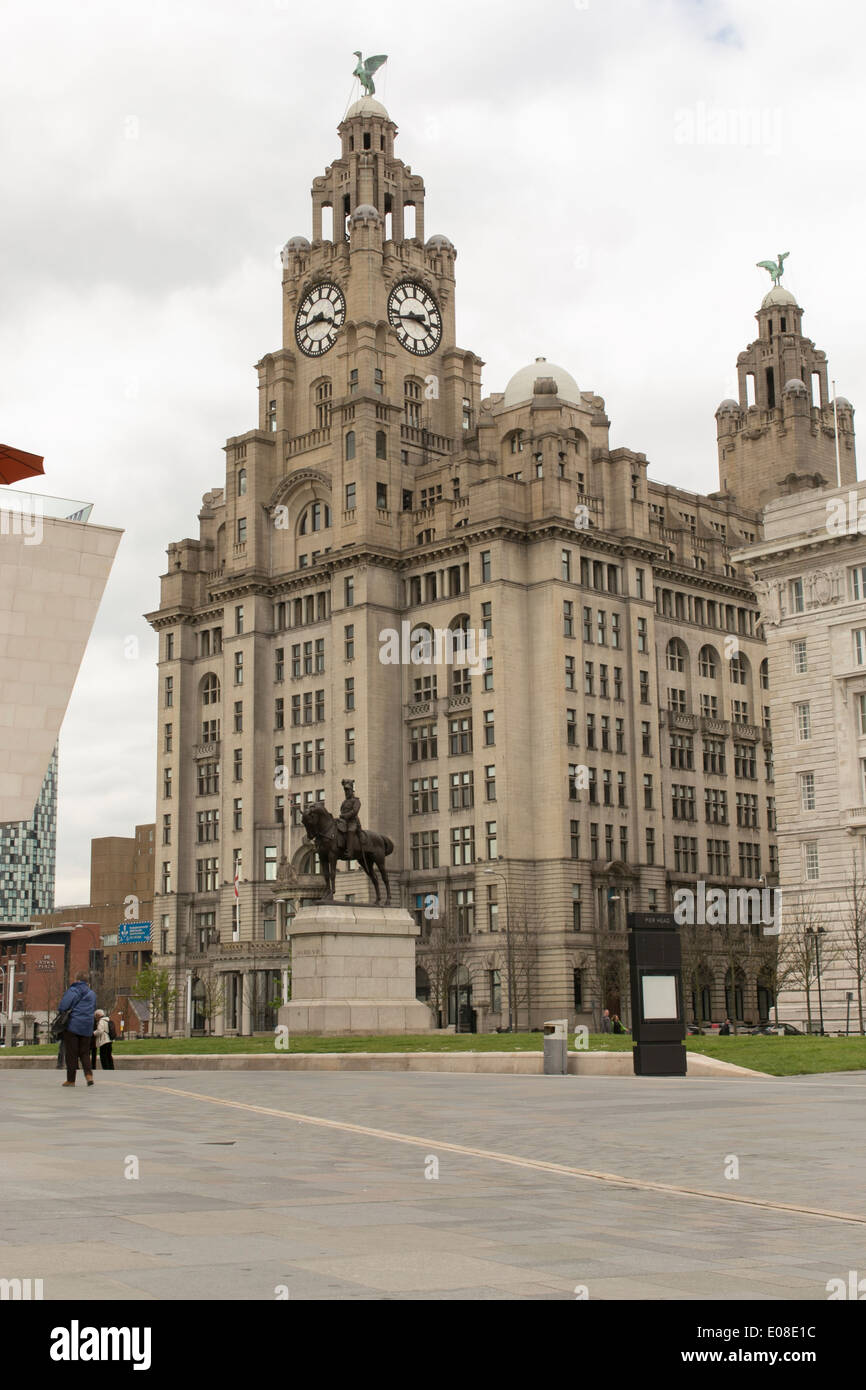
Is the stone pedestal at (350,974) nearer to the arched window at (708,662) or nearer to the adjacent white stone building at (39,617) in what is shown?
the adjacent white stone building at (39,617)

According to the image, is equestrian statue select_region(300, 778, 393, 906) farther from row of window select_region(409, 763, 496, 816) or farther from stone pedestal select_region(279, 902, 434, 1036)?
row of window select_region(409, 763, 496, 816)

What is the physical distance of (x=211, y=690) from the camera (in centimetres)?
12862

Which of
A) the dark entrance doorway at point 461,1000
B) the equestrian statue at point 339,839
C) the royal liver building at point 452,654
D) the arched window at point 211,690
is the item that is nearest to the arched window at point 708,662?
the royal liver building at point 452,654

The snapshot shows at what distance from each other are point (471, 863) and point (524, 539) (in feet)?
78.6

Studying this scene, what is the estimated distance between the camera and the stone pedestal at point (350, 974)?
50.6 meters

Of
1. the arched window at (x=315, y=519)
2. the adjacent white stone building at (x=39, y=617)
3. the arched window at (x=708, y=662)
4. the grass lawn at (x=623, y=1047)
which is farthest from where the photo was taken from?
the arched window at (x=708, y=662)

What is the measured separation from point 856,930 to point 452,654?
152 feet

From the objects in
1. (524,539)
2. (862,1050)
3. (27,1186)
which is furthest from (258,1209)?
(524,539)

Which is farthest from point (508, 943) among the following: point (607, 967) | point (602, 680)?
point (602, 680)

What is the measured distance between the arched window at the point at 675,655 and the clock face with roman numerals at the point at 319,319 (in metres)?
37.4

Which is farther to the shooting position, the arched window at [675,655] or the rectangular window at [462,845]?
the arched window at [675,655]

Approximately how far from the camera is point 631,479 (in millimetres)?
116625

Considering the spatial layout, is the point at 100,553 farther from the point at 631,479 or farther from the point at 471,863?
the point at 631,479
